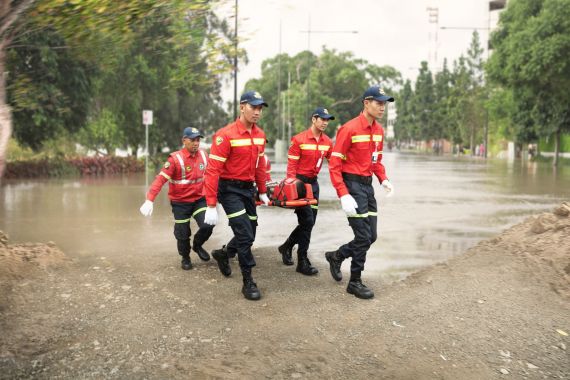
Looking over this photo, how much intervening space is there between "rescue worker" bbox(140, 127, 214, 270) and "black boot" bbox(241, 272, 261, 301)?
125cm

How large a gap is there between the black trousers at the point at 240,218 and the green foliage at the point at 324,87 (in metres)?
55.0

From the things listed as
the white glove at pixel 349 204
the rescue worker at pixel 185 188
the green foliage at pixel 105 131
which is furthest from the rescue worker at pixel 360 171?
the green foliage at pixel 105 131

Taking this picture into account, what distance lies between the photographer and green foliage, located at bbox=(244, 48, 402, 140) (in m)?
66.4

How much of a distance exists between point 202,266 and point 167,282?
828mm

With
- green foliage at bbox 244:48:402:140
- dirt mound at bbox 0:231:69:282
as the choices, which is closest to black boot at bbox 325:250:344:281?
dirt mound at bbox 0:231:69:282

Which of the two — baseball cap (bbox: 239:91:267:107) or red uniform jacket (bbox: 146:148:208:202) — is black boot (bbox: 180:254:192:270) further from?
baseball cap (bbox: 239:91:267:107)

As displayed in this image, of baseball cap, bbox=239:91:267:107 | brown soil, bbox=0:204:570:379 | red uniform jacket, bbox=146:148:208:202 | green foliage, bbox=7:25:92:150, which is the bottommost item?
brown soil, bbox=0:204:570:379

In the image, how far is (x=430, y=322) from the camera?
4.92 meters

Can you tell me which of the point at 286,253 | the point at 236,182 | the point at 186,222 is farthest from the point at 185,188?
the point at 286,253

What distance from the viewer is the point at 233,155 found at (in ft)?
18.9

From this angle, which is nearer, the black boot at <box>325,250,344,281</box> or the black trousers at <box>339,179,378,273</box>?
the black trousers at <box>339,179,378,273</box>

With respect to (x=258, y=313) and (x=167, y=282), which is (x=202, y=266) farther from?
(x=258, y=313)

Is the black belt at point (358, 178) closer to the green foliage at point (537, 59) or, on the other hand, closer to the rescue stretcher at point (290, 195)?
the rescue stretcher at point (290, 195)

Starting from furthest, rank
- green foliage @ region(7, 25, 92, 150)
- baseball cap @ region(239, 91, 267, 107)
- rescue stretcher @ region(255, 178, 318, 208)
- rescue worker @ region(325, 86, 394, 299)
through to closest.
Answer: green foliage @ region(7, 25, 92, 150) → rescue stretcher @ region(255, 178, 318, 208) → rescue worker @ region(325, 86, 394, 299) → baseball cap @ region(239, 91, 267, 107)
